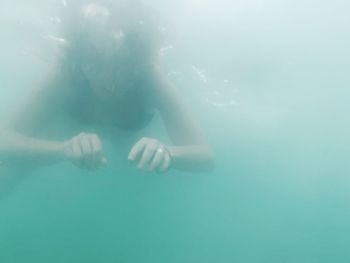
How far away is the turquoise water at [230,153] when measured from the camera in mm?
9406

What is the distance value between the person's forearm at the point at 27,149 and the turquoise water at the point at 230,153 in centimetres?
96

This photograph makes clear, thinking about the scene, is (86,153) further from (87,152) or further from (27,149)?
(27,149)

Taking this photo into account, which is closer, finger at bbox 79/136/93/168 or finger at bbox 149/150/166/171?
finger at bbox 79/136/93/168

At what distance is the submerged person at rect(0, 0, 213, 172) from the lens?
17.3ft

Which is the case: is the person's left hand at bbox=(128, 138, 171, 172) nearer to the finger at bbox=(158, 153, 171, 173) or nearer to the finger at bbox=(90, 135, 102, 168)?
the finger at bbox=(158, 153, 171, 173)

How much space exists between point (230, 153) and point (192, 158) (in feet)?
44.4

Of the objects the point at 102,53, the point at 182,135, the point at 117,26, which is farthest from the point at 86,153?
the point at 117,26

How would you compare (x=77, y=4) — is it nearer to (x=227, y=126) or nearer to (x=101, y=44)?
(x=101, y=44)

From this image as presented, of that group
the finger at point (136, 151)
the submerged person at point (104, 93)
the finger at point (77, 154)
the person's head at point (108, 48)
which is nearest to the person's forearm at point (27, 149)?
the submerged person at point (104, 93)

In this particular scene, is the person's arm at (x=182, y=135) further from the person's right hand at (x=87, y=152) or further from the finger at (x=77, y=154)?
the finger at (x=77, y=154)

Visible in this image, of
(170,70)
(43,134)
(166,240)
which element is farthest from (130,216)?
(43,134)

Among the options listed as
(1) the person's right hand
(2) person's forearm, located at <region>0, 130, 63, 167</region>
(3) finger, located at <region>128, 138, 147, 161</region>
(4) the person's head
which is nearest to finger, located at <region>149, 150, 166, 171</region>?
(3) finger, located at <region>128, 138, 147, 161</region>

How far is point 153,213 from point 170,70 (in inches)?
738

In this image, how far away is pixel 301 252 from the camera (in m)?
33.1
